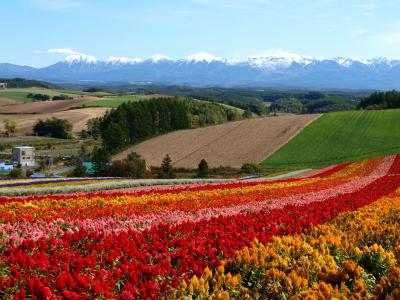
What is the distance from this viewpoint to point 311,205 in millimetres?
15406

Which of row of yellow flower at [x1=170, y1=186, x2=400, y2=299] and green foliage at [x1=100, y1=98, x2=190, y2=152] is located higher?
row of yellow flower at [x1=170, y1=186, x2=400, y2=299]

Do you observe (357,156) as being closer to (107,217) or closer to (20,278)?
(107,217)

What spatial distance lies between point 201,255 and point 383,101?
135m

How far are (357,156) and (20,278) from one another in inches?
2824

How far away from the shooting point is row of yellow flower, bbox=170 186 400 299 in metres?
6.57

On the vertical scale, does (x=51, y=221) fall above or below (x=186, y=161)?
above

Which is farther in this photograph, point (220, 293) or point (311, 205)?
point (311, 205)

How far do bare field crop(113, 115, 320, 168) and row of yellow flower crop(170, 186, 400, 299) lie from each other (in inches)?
2565

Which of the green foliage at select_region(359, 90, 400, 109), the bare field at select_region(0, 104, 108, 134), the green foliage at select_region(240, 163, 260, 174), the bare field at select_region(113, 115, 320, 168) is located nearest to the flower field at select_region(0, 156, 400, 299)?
the green foliage at select_region(240, 163, 260, 174)

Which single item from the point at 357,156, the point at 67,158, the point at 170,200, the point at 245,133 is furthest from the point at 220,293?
the point at 67,158

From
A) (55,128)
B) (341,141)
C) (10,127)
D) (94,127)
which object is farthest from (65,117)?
(341,141)

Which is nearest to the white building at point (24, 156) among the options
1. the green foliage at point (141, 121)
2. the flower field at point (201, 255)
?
the green foliage at point (141, 121)

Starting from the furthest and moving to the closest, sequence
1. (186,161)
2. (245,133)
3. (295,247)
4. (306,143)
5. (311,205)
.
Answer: (245,133)
(306,143)
(186,161)
(311,205)
(295,247)

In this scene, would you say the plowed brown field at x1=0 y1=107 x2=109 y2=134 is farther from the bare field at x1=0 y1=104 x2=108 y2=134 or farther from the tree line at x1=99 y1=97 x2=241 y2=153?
the tree line at x1=99 y1=97 x2=241 y2=153
